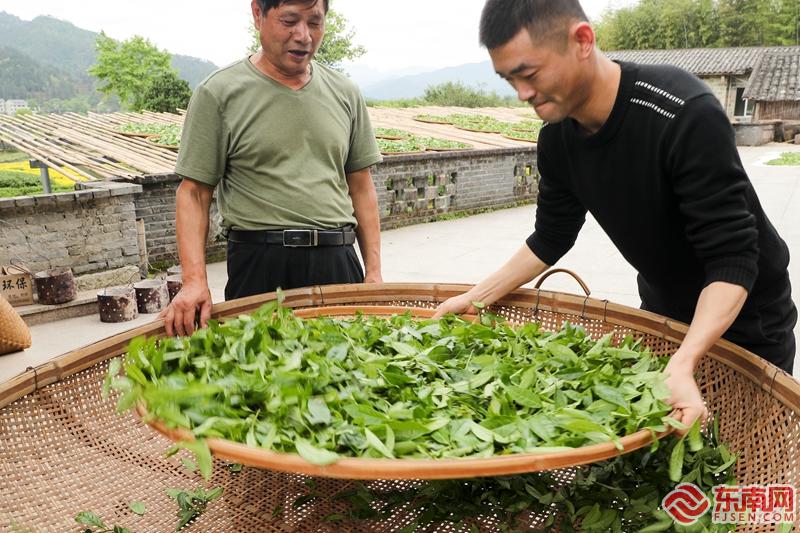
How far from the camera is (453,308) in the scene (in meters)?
2.24

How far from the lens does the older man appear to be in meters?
2.24

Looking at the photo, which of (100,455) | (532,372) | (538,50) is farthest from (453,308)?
(100,455)

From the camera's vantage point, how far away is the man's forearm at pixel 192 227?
224 cm

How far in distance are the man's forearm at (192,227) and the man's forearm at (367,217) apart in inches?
23.3

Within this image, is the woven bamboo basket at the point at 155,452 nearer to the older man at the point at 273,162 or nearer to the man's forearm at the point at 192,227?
the man's forearm at the point at 192,227

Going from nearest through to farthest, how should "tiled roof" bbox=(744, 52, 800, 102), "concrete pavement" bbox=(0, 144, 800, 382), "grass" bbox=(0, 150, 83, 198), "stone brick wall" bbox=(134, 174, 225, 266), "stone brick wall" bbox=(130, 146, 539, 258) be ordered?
"concrete pavement" bbox=(0, 144, 800, 382) → "stone brick wall" bbox=(134, 174, 225, 266) → "stone brick wall" bbox=(130, 146, 539, 258) → "grass" bbox=(0, 150, 83, 198) → "tiled roof" bbox=(744, 52, 800, 102)

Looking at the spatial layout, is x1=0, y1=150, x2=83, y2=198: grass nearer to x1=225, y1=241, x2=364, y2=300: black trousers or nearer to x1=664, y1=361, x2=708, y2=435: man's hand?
x1=225, y1=241, x2=364, y2=300: black trousers

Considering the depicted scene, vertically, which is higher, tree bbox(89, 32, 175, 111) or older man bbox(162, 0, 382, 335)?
tree bbox(89, 32, 175, 111)

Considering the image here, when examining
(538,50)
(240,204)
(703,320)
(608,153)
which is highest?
(538,50)

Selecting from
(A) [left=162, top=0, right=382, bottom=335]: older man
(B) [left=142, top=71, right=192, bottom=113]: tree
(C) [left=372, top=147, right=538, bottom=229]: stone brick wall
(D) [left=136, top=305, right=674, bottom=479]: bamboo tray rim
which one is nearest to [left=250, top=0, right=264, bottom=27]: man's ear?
(A) [left=162, top=0, right=382, bottom=335]: older man

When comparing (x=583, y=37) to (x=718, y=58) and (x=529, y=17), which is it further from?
(x=718, y=58)

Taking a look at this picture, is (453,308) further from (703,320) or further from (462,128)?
(462,128)

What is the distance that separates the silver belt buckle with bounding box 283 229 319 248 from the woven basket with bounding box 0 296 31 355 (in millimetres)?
3125

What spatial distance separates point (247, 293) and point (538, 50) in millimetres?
1415
